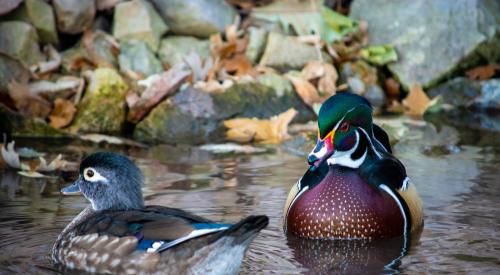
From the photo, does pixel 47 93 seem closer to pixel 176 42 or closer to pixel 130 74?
pixel 130 74

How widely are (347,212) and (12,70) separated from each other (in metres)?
4.39

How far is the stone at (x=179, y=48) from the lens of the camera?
10594 mm

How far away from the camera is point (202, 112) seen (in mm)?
9781

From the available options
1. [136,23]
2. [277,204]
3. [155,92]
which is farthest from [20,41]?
[277,204]

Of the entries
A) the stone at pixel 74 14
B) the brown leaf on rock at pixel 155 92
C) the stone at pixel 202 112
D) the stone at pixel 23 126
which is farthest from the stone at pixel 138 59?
the stone at pixel 23 126

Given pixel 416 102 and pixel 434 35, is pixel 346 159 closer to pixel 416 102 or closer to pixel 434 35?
pixel 416 102

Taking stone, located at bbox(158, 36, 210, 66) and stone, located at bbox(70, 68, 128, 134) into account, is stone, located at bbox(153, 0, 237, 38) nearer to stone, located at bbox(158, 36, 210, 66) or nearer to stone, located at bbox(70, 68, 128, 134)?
stone, located at bbox(158, 36, 210, 66)

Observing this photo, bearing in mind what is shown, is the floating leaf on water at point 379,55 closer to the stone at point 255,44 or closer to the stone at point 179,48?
the stone at point 255,44

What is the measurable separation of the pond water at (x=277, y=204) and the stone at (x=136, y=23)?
182 centimetres

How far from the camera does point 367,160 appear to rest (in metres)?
6.37

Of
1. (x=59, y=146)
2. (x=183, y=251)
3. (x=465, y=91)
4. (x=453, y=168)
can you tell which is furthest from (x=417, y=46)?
(x=183, y=251)

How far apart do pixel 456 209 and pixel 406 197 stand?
2.26ft

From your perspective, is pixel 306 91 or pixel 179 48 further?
pixel 179 48

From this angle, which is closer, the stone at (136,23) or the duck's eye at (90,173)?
the duck's eye at (90,173)
